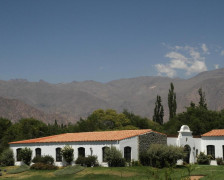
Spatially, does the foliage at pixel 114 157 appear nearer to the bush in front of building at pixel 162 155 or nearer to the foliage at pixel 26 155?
the bush in front of building at pixel 162 155

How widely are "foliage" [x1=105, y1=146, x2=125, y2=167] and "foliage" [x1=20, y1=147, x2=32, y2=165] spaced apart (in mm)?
10417

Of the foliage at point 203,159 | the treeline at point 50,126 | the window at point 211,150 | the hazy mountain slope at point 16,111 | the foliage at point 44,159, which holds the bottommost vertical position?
the foliage at point 203,159

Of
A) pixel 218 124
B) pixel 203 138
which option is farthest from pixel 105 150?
pixel 218 124

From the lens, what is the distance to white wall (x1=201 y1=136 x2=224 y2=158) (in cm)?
3966

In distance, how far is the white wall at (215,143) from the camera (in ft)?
130

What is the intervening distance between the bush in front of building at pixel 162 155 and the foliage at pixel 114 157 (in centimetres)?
259

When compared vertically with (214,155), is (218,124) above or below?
above

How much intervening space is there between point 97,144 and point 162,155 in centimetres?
664

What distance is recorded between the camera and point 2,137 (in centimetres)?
6888

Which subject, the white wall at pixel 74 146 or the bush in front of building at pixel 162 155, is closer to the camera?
the bush in front of building at pixel 162 155

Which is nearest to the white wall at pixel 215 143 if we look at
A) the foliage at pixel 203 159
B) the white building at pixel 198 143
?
the white building at pixel 198 143

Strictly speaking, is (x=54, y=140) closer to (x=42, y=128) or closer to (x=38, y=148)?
(x=38, y=148)

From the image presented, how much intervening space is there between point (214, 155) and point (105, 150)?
14052 mm

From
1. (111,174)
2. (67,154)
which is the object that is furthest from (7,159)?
(111,174)
